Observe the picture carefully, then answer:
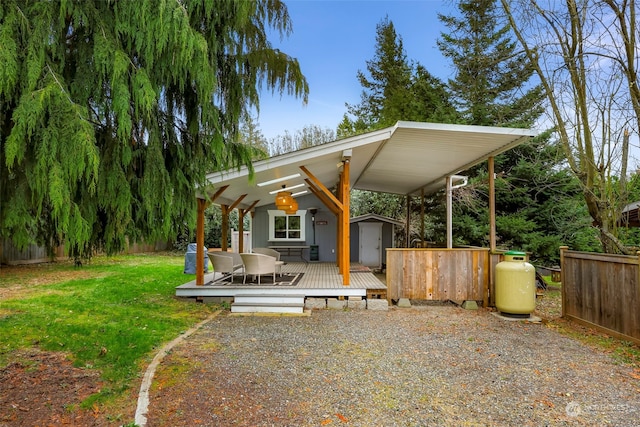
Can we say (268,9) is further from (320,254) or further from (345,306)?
(320,254)

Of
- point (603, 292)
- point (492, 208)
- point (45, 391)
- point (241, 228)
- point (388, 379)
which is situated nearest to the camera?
point (45, 391)

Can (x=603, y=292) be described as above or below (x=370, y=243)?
below

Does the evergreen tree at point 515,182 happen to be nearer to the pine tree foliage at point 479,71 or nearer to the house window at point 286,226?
the pine tree foliage at point 479,71

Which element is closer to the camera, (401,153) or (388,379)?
(388,379)

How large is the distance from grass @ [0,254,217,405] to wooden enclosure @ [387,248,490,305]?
3.64 metres

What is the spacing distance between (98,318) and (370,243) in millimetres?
9594

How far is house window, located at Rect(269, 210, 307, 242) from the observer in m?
14.4

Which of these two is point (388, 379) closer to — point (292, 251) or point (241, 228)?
point (241, 228)

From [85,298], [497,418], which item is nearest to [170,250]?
[85,298]

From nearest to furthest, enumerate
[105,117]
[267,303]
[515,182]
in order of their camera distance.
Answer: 1. [105,117]
2. [267,303]
3. [515,182]

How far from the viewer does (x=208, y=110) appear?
3.21 m

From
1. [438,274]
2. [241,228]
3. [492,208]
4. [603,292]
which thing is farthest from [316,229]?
[603,292]

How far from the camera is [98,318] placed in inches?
249

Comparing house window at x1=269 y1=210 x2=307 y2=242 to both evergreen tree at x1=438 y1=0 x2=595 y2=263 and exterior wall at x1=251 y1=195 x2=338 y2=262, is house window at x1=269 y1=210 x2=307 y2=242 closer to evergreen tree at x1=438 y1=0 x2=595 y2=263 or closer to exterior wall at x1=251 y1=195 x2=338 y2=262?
exterior wall at x1=251 y1=195 x2=338 y2=262
